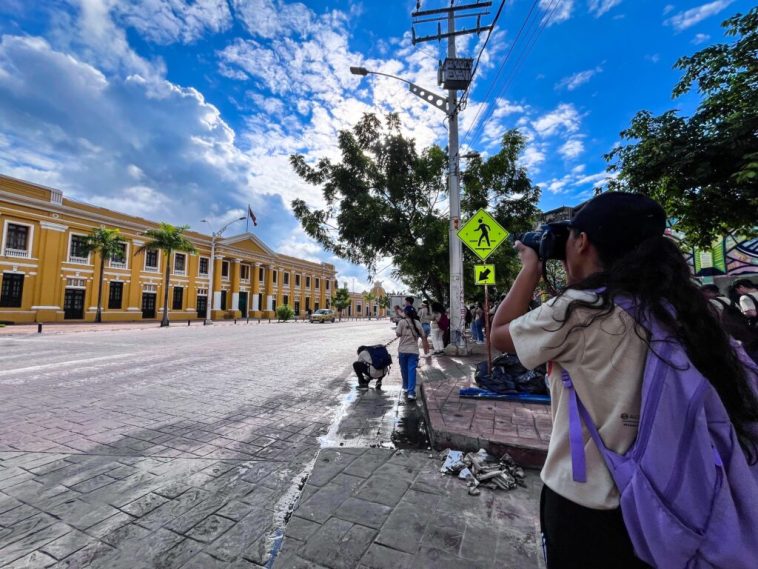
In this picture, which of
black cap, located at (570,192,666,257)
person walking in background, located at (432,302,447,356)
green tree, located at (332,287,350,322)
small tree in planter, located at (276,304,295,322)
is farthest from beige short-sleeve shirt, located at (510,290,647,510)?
green tree, located at (332,287,350,322)

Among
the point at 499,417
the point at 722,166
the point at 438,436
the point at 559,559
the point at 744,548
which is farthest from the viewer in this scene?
the point at 722,166

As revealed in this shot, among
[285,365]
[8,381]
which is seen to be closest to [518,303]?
[285,365]

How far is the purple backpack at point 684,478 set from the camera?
2.76 ft

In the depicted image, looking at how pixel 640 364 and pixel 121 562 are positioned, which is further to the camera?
pixel 121 562

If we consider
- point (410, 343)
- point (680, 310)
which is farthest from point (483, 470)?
point (410, 343)

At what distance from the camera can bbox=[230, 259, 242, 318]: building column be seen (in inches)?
1745

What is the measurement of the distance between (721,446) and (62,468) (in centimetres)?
468

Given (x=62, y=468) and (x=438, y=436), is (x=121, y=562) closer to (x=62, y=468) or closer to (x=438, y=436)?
(x=62, y=468)

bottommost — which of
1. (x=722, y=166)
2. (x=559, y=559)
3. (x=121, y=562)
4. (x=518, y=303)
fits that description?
(x=121, y=562)

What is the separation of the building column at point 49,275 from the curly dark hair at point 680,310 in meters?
37.0

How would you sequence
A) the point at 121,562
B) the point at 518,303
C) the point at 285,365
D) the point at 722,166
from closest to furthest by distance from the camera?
the point at 518,303 → the point at 121,562 → the point at 722,166 → the point at 285,365

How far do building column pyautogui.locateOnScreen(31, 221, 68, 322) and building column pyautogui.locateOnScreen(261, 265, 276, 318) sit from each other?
2340 cm

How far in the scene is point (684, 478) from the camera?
2.86ft

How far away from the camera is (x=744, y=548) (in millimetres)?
→ 830
